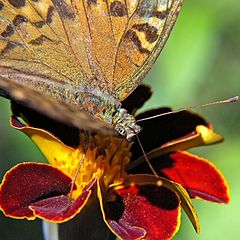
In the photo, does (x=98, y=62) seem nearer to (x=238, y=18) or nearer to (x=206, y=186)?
(x=206, y=186)

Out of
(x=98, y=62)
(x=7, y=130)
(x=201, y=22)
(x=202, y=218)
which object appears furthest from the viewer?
(x=201, y=22)

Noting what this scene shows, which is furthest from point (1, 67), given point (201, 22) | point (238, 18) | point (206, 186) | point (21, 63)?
point (238, 18)

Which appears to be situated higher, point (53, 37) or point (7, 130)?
point (53, 37)

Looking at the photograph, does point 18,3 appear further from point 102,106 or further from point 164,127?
point 164,127

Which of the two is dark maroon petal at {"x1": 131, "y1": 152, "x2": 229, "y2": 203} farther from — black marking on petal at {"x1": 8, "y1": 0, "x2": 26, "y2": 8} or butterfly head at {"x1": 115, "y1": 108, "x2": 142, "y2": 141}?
black marking on petal at {"x1": 8, "y1": 0, "x2": 26, "y2": 8}

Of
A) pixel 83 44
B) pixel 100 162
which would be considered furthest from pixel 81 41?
pixel 100 162

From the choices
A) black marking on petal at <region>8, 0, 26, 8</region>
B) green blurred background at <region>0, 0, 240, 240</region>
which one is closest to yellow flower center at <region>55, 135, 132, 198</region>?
black marking on petal at <region>8, 0, 26, 8</region>
